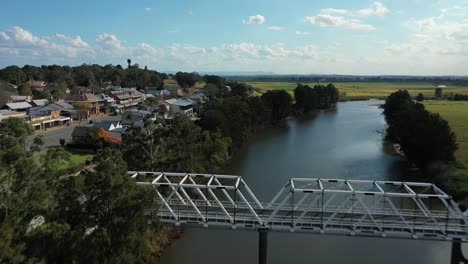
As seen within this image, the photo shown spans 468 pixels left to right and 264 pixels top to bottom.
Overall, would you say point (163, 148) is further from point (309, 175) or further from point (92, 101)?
point (92, 101)

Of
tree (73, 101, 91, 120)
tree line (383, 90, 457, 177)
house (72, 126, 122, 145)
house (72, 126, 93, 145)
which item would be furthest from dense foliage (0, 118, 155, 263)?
tree (73, 101, 91, 120)

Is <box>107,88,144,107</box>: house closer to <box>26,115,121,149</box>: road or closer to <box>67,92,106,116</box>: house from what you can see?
<box>67,92,106,116</box>: house

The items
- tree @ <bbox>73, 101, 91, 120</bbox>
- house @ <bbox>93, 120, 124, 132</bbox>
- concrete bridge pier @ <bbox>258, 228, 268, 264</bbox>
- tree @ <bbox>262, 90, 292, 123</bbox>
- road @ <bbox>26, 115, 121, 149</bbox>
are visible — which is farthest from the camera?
tree @ <bbox>262, 90, 292, 123</bbox>

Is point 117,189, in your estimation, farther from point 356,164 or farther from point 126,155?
point 356,164

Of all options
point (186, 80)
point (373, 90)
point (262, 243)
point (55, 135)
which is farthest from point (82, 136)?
point (373, 90)

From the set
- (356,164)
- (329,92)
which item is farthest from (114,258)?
(329,92)

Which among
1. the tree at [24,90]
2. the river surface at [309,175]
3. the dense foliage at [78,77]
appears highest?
the dense foliage at [78,77]

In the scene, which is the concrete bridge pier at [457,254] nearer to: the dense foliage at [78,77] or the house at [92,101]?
the house at [92,101]

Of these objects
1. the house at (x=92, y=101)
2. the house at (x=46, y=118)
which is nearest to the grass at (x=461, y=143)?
the house at (x=46, y=118)
